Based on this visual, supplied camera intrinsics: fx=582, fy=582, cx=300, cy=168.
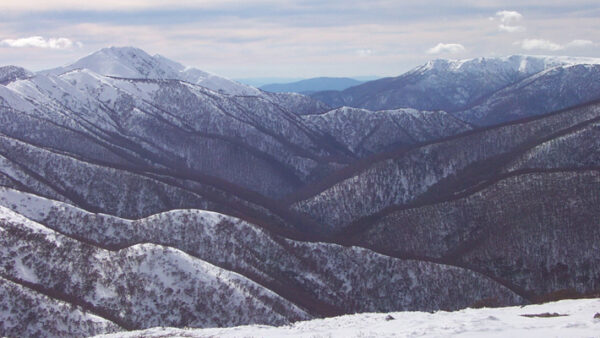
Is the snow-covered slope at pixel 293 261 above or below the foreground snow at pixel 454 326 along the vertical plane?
below

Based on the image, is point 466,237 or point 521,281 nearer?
point 521,281

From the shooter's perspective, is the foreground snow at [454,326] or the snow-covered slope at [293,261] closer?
the foreground snow at [454,326]

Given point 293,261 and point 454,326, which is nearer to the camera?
point 454,326

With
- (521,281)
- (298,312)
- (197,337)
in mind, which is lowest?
(521,281)

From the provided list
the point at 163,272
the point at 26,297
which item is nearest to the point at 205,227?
the point at 163,272

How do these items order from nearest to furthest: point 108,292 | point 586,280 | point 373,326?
1. point 373,326
2. point 108,292
3. point 586,280

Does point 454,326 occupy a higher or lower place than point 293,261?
higher

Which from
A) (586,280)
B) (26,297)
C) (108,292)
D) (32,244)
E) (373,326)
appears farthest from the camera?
(586,280)

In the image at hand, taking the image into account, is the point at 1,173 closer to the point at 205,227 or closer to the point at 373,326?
the point at 205,227
